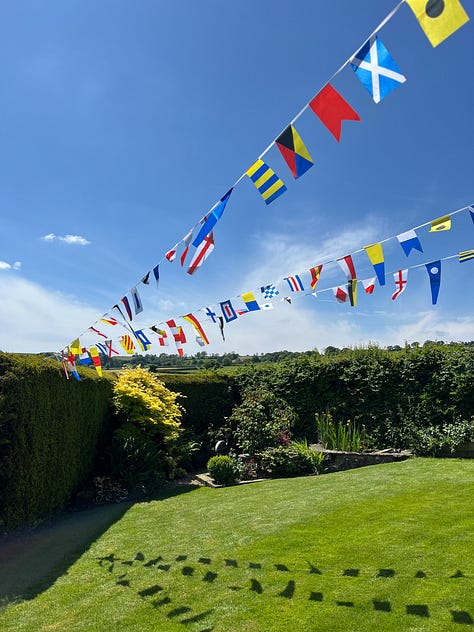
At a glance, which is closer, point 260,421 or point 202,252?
point 202,252

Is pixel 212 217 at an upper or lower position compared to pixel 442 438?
upper

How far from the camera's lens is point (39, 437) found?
5934mm

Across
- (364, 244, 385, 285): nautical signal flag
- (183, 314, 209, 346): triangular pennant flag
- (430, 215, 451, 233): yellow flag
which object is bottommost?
(183, 314, 209, 346): triangular pennant flag

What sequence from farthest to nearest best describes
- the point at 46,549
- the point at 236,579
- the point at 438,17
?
the point at 46,549 < the point at 236,579 < the point at 438,17

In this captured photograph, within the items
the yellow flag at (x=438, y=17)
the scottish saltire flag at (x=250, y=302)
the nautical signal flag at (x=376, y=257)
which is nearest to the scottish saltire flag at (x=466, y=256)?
the nautical signal flag at (x=376, y=257)

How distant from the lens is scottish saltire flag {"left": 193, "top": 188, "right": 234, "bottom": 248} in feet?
14.3

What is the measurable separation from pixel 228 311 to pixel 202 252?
72.1 inches

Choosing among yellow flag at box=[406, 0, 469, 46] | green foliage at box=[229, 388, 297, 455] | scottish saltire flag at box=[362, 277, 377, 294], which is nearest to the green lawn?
scottish saltire flag at box=[362, 277, 377, 294]

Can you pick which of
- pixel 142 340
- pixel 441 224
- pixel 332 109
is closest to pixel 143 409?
pixel 142 340

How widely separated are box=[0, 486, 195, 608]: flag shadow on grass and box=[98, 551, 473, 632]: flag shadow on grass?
586mm

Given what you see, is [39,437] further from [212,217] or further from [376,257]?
[376,257]

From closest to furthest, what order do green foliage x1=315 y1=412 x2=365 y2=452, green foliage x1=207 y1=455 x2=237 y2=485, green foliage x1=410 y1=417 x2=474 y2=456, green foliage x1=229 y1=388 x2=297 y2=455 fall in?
green foliage x1=207 y1=455 x2=237 y2=485
green foliage x1=410 y1=417 x2=474 y2=456
green foliage x1=315 y1=412 x2=365 y2=452
green foliage x1=229 y1=388 x2=297 y2=455

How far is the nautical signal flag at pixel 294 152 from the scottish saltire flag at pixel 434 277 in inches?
102

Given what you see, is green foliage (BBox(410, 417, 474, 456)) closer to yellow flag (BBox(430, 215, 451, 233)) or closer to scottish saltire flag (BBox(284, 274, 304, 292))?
scottish saltire flag (BBox(284, 274, 304, 292))
